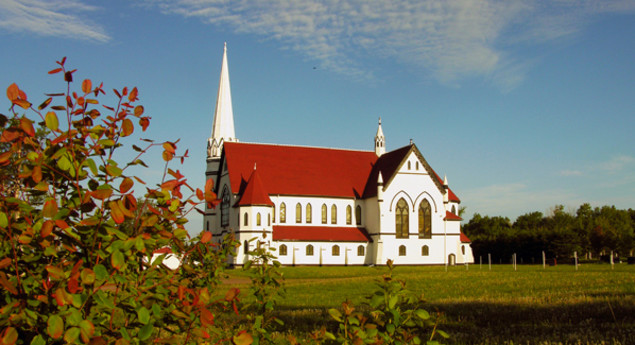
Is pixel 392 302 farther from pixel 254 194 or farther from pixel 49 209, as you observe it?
pixel 254 194

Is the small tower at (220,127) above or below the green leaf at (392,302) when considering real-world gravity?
above

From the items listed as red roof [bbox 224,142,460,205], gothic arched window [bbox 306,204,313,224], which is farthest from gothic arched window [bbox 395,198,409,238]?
gothic arched window [bbox 306,204,313,224]

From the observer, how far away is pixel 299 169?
219ft

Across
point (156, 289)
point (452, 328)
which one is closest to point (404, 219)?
point (452, 328)

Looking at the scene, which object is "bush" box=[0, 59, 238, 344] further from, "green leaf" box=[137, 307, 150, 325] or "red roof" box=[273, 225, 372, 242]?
"red roof" box=[273, 225, 372, 242]

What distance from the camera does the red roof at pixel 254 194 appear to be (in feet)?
191

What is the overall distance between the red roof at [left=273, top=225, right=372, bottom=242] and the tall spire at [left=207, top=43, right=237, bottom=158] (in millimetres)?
15481

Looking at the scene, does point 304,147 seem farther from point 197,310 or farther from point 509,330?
point 197,310

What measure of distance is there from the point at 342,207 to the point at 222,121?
65.5 ft

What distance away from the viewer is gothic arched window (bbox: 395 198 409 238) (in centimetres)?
6397

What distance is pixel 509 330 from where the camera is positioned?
1014 centimetres

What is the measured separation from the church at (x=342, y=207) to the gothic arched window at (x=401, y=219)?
0.38 ft

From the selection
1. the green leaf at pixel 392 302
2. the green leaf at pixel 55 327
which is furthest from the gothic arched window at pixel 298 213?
the green leaf at pixel 55 327

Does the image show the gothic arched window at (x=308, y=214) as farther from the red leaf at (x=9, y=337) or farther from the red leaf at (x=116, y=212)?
the red leaf at (x=9, y=337)
